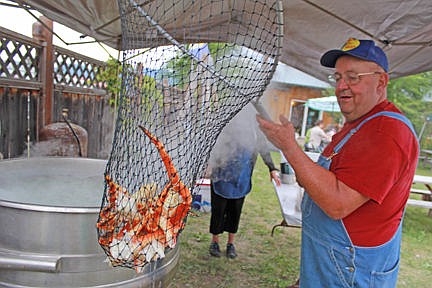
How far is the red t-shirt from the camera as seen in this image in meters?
1.50

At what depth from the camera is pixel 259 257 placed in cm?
443

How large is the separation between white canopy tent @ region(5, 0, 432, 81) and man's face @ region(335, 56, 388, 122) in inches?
32.6

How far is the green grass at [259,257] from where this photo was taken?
380cm

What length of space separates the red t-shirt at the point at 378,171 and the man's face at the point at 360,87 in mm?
50

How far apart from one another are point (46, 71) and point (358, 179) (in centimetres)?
415

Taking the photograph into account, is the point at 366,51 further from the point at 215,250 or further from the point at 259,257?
the point at 259,257

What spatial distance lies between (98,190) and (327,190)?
1757mm

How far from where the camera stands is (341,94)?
1805 millimetres

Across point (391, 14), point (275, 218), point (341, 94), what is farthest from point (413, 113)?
point (341, 94)

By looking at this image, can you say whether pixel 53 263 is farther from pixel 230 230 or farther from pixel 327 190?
pixel 230 230

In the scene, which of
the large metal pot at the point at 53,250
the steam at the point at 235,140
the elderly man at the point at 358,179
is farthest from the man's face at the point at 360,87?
the steam at the point at 235,140

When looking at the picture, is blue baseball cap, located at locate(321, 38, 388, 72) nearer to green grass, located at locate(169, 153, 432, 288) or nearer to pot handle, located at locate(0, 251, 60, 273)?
pot handle, located at locate(0, 251, 60, 273)

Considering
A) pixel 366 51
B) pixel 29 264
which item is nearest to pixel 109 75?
pixel 29 264

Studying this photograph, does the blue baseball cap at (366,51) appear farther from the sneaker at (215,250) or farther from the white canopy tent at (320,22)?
the sneaker at (215,250)
